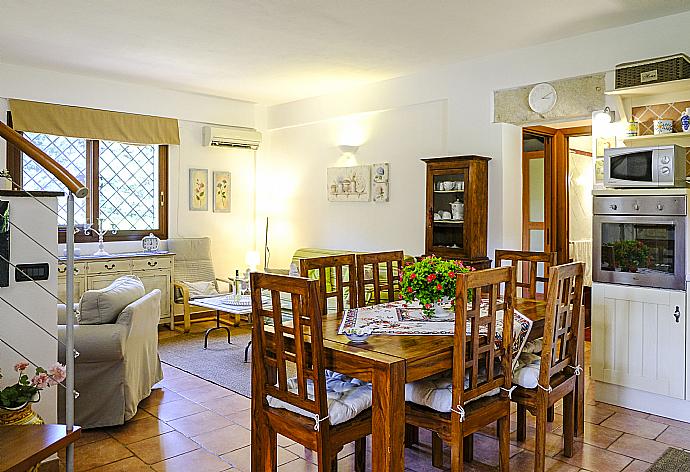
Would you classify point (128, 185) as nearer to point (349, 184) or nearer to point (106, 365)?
point (349, 184)

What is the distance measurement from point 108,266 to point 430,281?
4.11m

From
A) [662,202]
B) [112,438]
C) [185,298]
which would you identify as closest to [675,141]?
[662,202]

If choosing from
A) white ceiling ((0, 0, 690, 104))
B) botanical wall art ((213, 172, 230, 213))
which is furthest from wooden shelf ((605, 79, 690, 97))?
botanical wall art ((213, 172, 230, 213))

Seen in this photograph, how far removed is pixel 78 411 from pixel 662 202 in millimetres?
3785

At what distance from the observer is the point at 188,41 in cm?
484

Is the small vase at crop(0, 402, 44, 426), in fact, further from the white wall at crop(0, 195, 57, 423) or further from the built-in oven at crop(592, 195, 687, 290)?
the built-in oven at crop(592, 195, 687, 290)

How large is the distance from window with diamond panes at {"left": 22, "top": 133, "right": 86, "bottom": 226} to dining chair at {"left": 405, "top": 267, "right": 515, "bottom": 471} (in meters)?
4.53

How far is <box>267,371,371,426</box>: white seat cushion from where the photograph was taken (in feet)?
8.17

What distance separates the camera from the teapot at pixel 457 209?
5.26 metres

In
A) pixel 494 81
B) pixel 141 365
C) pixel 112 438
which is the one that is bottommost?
pixel 112 438

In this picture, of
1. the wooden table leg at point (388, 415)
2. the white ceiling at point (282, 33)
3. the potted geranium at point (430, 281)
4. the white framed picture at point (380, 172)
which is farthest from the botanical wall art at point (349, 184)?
the wooden table leg at point (388, 415)

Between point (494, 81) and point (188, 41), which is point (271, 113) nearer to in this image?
point (188, 41)

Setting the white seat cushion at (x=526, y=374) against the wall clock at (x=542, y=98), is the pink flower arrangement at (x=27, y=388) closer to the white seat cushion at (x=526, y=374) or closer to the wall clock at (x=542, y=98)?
the white seat cushion at (x=526, y=374)

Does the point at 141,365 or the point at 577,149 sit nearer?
the point at 141,365
